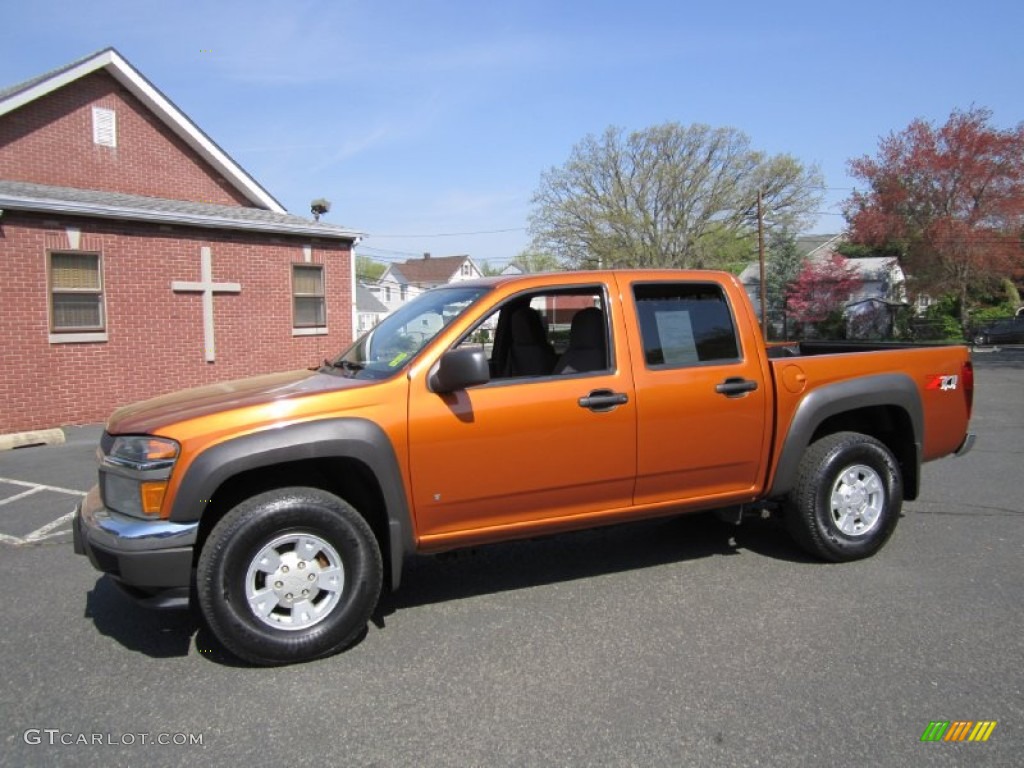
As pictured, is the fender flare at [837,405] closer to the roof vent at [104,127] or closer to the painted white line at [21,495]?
the painted white line at [21,495]

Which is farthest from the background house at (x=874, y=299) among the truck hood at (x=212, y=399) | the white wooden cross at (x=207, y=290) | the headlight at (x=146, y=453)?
the headlight at (x=146, y=453)

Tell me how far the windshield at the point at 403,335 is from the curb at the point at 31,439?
7.80 metres

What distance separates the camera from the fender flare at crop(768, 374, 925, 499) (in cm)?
439

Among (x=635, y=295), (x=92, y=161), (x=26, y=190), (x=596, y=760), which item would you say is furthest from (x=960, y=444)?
(x=92, y=161)

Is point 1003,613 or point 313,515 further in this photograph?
point 1003,613

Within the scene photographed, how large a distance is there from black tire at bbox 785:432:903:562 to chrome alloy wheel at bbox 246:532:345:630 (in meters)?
2.77

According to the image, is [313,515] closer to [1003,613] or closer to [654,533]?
[654,533]

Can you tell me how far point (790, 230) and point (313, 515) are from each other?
1704 inches

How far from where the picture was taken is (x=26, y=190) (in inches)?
468

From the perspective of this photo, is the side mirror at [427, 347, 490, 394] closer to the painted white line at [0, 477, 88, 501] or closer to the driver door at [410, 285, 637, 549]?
the driver door at [410, 285, 637, 549]

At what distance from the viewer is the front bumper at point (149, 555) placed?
3.15 meters

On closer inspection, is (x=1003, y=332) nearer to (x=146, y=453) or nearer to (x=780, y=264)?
(x=780, y=264)

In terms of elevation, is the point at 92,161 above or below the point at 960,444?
above

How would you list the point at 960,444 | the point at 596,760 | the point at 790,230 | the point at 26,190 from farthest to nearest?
the point at 790,230, the point at 26,190, the point at 960,444, the point at 596,760
